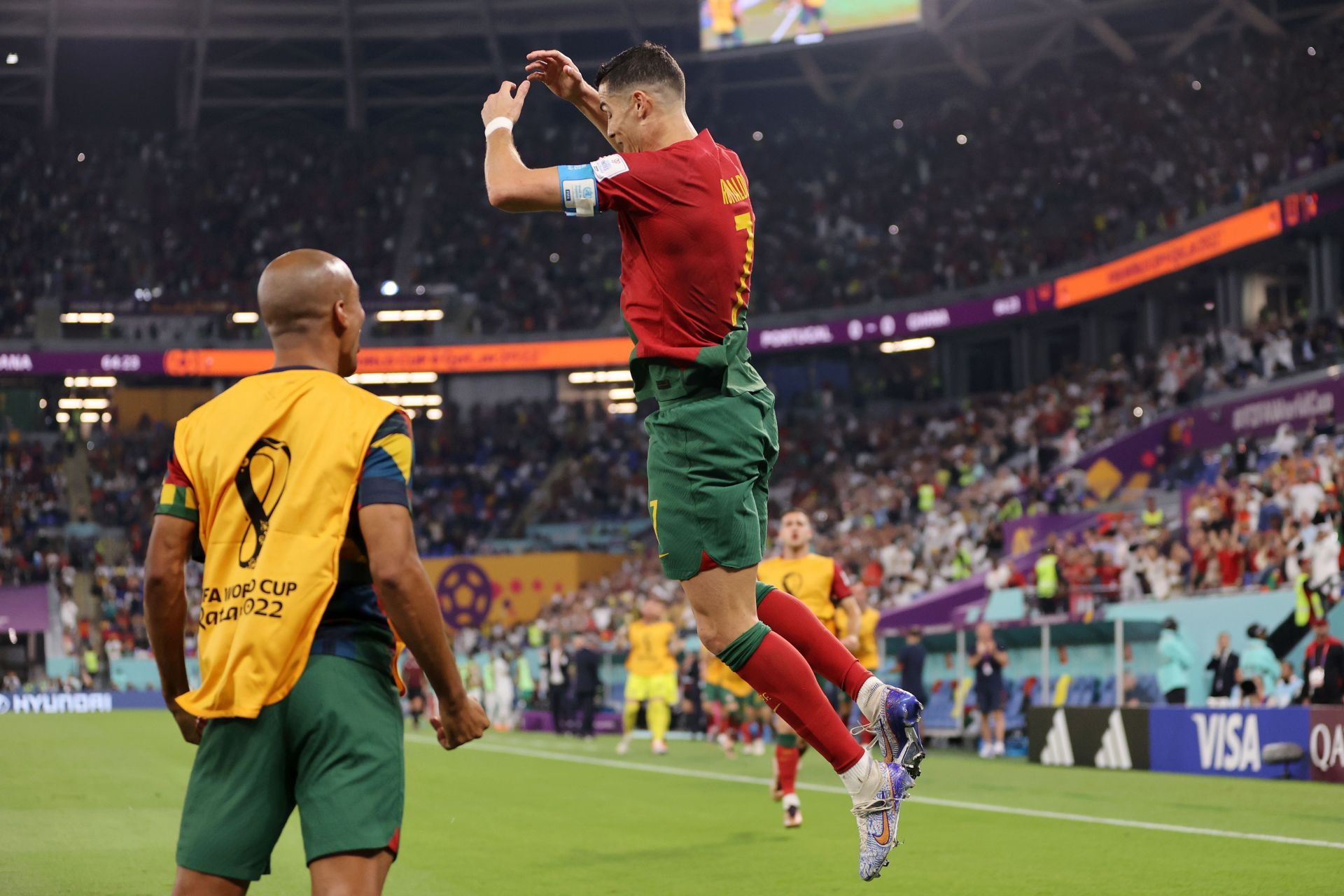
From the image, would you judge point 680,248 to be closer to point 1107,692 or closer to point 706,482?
point 706,482

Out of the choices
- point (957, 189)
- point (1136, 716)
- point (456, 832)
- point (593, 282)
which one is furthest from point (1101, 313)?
point (456, 832)

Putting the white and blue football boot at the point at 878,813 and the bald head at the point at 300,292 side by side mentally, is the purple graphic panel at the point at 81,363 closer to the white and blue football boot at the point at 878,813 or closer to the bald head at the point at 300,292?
the white and blue football boot at the point at 878,813

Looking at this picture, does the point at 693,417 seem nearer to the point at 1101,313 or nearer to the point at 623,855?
the point at 623,855

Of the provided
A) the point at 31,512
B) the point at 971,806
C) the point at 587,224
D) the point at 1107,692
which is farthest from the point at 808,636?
the point at 587,224

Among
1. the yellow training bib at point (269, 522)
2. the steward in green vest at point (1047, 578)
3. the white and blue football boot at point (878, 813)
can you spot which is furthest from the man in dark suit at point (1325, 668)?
the yellow training bib at point (269, 522)

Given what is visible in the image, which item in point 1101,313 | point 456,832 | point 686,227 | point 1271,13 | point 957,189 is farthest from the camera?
point 957,189

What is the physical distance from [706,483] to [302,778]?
2.09m

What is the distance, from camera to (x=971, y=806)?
40.0ft

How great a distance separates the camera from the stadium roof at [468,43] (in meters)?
44.7

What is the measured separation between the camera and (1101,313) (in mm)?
43844

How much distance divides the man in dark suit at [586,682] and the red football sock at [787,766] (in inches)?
638

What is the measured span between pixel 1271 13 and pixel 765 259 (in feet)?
55.6

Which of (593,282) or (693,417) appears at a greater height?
(593,282)

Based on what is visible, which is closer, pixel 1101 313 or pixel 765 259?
pixel 1101 313
